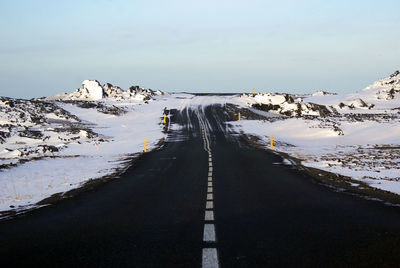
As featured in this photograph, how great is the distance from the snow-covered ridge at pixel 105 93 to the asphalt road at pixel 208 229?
7326 cm

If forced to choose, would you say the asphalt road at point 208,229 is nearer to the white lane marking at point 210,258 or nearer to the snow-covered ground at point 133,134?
the white lane marking at point 210,258

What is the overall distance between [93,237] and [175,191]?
5498 mm

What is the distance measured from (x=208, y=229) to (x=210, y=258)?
1.72m

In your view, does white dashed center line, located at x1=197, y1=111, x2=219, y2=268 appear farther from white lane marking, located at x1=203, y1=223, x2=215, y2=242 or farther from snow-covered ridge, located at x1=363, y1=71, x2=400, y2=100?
snow-covered ridge, located at x1=363, y1=71, x2=400, y2=100

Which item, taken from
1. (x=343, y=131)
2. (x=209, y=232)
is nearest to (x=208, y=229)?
(x=209, y=232)

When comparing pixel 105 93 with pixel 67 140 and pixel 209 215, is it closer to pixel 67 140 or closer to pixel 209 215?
pixel 67 140

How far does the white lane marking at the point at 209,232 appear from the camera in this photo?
6.06 metres

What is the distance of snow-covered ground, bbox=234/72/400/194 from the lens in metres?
18.9

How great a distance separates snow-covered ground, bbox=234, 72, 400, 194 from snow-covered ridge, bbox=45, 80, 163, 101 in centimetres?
2522

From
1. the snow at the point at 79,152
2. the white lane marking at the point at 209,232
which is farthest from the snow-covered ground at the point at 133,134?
the white lane marking at the point at 209,232

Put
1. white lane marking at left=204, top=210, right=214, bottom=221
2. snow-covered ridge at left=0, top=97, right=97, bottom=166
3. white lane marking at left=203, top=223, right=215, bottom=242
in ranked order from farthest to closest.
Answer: snow-covered ridge at left=0, top=97, right=97, bottom=166 → white lane marking at left=204, top=210, right=214, bottom=221 → white lane marking at left=203, top=223, right=215, bottom=242

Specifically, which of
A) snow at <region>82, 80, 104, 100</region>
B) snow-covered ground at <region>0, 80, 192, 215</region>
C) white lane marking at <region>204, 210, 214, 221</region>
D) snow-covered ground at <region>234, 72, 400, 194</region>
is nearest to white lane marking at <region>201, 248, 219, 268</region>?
white lane marking at <region>204, 210, 214, 221</region>

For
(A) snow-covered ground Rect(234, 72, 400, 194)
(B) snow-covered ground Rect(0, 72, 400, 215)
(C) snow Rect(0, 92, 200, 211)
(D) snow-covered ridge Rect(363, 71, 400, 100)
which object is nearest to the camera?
(C) snow Rect(0, 92, 200, 211)

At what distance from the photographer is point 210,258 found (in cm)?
505
